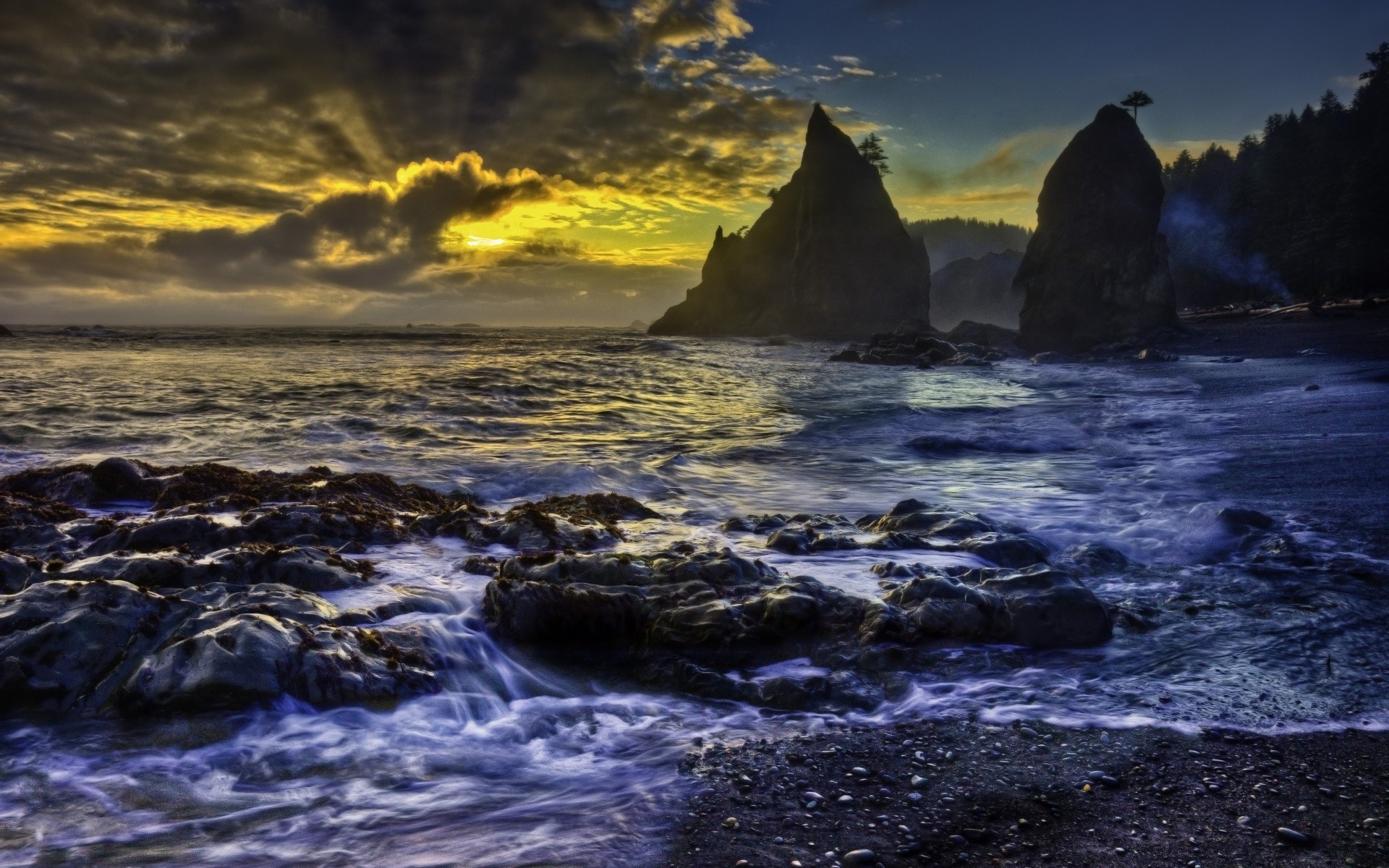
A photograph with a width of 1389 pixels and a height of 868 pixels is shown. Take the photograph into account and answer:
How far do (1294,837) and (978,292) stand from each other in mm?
137132

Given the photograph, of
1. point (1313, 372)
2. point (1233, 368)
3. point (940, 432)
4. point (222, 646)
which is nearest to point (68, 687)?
point (222, 646)

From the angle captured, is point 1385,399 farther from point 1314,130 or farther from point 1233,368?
point 1314,130

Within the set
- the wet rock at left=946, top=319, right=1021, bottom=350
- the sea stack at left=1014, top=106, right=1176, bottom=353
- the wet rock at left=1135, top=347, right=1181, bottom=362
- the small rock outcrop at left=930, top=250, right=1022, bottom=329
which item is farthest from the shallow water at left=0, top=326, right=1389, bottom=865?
the small rock outcrop at left=930, top=250, right=1022, bottom=329

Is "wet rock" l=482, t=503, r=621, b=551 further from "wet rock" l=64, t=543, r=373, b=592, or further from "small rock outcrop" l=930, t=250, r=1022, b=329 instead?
"small rock outcrop" l=930, t=250, r=1022, b=329

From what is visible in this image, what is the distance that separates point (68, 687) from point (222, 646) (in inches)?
29.7

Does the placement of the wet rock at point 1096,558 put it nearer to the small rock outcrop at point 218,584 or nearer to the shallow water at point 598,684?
the shallow water at point 598,684

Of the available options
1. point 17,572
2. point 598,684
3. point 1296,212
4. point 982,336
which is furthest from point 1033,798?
point 1296,212

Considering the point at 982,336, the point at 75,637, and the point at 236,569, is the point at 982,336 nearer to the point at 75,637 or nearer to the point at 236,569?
the point at 236,569

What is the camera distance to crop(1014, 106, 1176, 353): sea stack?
49.3 m

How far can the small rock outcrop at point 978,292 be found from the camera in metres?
127

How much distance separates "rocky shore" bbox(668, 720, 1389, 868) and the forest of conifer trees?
63985 millimetres

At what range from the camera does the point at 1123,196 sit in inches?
1976

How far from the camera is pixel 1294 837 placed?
271 cm

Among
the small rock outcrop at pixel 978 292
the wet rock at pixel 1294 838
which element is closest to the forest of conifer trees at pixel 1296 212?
the small rock outcrop at pixel 978 292
